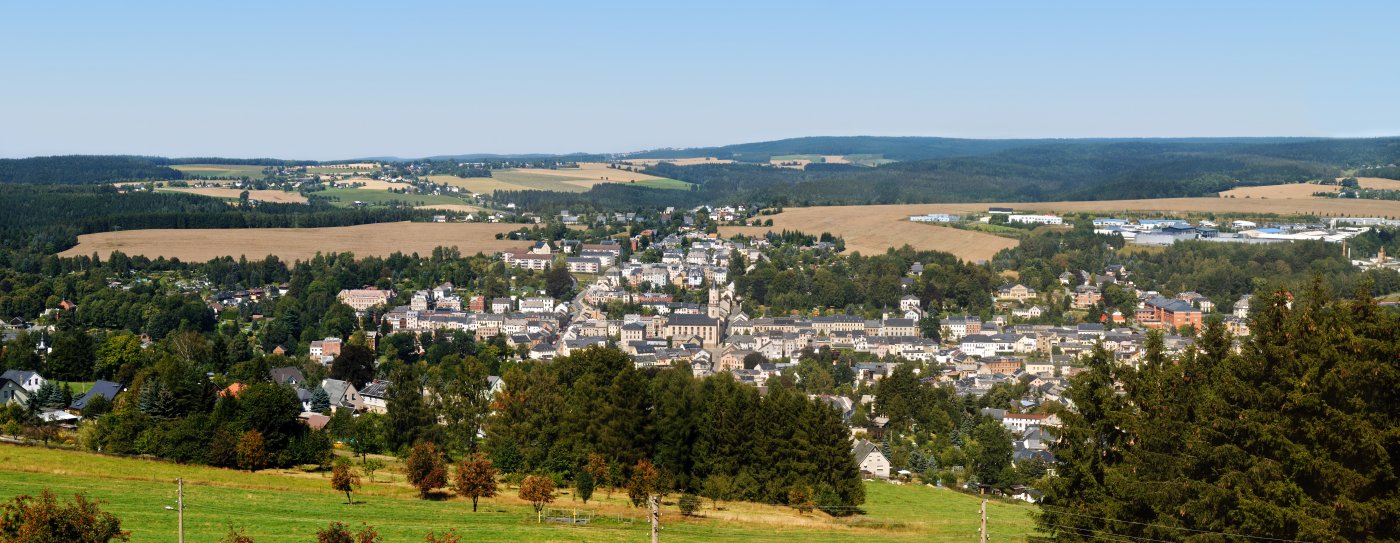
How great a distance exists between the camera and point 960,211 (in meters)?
132

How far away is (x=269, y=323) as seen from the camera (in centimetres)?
6938

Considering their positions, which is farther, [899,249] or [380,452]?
[899,249]

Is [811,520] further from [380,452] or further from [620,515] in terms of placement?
[380,452]

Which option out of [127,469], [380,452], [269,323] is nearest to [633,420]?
[380,452]

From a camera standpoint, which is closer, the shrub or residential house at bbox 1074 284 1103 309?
the shrub

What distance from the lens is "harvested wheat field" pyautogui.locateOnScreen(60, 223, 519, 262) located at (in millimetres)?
94375

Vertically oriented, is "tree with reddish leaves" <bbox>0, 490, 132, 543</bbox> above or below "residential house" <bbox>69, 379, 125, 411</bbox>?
above

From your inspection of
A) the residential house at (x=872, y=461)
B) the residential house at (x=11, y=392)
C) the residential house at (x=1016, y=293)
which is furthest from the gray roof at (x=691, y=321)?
the residential house at (x=11, y=392)

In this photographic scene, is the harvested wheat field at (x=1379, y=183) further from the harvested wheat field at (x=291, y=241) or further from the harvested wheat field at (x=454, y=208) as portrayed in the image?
the harvested wheat field at (x=454, y=208)

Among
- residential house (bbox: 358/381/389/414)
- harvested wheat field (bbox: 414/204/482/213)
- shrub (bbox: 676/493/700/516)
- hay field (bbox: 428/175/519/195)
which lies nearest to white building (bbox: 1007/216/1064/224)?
harvested wheat field (bbox: 414/204/482/213)

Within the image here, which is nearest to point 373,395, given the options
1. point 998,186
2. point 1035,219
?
point 1035,219

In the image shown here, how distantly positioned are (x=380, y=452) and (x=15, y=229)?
7756 centimetres

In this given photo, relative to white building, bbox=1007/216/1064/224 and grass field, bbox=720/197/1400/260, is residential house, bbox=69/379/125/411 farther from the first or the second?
white building, bbox=1007/216/1064/224

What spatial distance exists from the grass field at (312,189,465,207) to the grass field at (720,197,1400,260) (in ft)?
160
